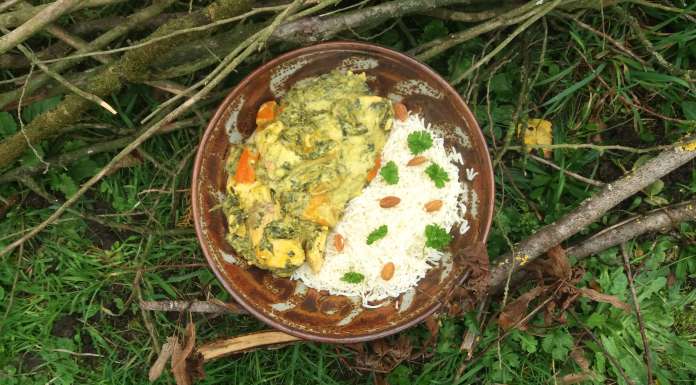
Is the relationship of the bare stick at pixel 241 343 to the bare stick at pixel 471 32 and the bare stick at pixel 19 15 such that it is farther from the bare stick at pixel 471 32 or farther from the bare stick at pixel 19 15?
the bare stick at pixel 19 15

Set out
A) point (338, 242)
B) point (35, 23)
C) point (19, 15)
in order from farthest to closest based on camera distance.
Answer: point (338, 242)
point (19, 15)
point (35, 23)

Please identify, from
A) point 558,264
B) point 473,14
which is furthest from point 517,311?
point 473,14

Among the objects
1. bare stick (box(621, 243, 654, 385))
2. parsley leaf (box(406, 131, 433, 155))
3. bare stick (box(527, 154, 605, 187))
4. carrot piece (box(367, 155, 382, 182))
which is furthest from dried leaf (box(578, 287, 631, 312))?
carrot piece (box(367, 155, 382, 182))

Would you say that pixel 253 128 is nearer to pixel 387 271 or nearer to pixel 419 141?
pixel 419 141

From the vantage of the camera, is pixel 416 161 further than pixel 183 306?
No

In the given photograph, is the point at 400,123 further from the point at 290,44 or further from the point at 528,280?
the point at 528,280

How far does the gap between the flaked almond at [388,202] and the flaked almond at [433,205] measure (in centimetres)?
20

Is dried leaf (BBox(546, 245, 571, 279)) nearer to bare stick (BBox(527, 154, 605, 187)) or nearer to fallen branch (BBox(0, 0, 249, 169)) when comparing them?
bare stick (BBox(527, 154, 605, 187))

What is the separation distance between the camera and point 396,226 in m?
3.68

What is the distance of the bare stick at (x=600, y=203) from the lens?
3.54 metres

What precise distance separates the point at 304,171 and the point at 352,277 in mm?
788

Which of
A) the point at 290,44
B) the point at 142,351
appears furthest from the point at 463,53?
the point at 142,351

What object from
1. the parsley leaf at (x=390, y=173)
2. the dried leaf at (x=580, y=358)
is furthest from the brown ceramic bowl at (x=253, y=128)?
the dried leaf at (x=580, y=358)

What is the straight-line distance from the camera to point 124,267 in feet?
13.3
